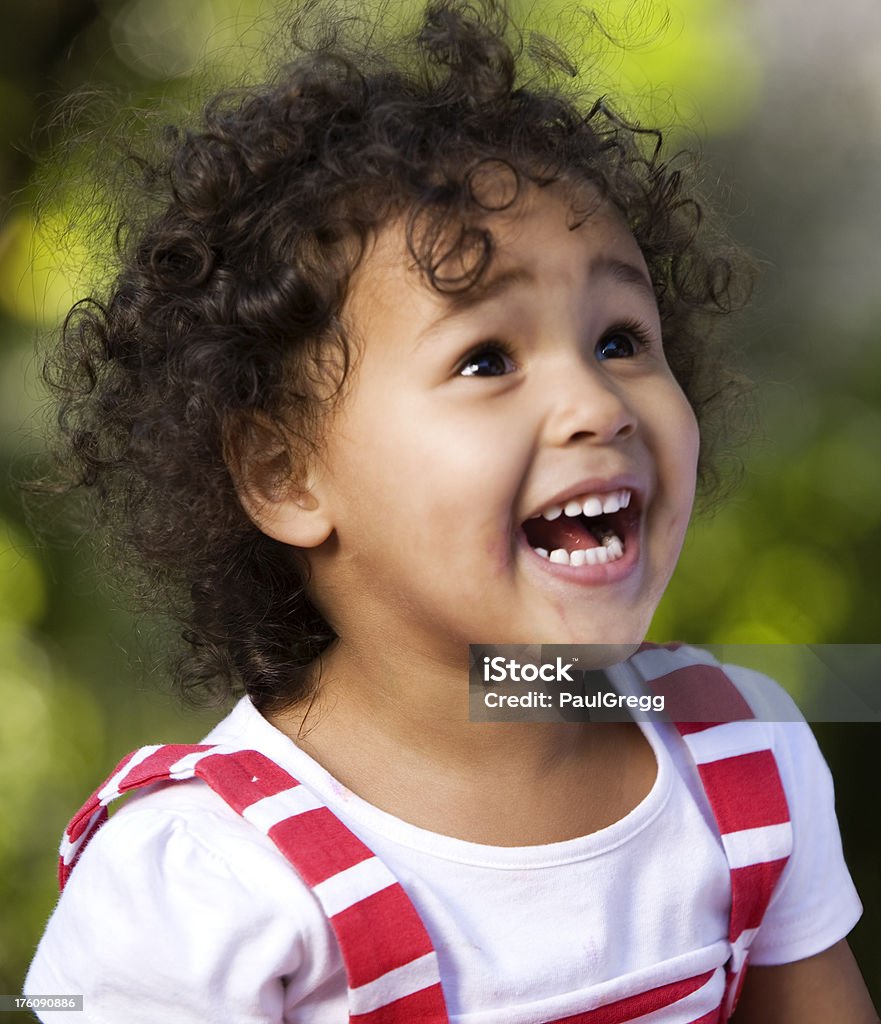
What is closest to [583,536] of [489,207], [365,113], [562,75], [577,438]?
[577,438]

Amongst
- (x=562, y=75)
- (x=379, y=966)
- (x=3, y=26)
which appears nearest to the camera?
(x=379, y=966)

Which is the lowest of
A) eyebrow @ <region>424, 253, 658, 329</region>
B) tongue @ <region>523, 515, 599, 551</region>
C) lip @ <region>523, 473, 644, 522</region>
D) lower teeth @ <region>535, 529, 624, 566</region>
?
lower teeth @ <region>535, 529, 624, 566</region>

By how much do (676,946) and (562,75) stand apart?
2.12ft

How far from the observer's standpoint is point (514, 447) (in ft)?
2.31

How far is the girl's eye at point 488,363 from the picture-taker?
0.73 m

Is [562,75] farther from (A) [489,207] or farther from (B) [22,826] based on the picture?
(B) [22,826]

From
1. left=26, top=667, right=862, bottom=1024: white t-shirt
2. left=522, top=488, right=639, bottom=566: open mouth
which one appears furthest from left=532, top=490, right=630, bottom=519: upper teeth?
left=26, top=667, right=862, bottom=1024: white t-shirt

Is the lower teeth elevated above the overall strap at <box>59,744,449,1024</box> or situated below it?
above

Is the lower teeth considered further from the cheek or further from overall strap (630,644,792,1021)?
overall strap (630,644,792,1021)

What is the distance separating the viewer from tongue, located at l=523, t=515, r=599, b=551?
75 centimetres

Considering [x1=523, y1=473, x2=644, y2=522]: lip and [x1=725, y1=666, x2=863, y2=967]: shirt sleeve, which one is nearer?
[x1=523, y1=473, x2=644, y2=522]: lip

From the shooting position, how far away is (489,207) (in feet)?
2.42

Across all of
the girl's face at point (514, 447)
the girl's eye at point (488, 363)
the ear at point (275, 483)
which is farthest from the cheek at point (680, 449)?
the ear at point (275, 483)

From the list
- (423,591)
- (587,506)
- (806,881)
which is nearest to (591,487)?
(587,506)
